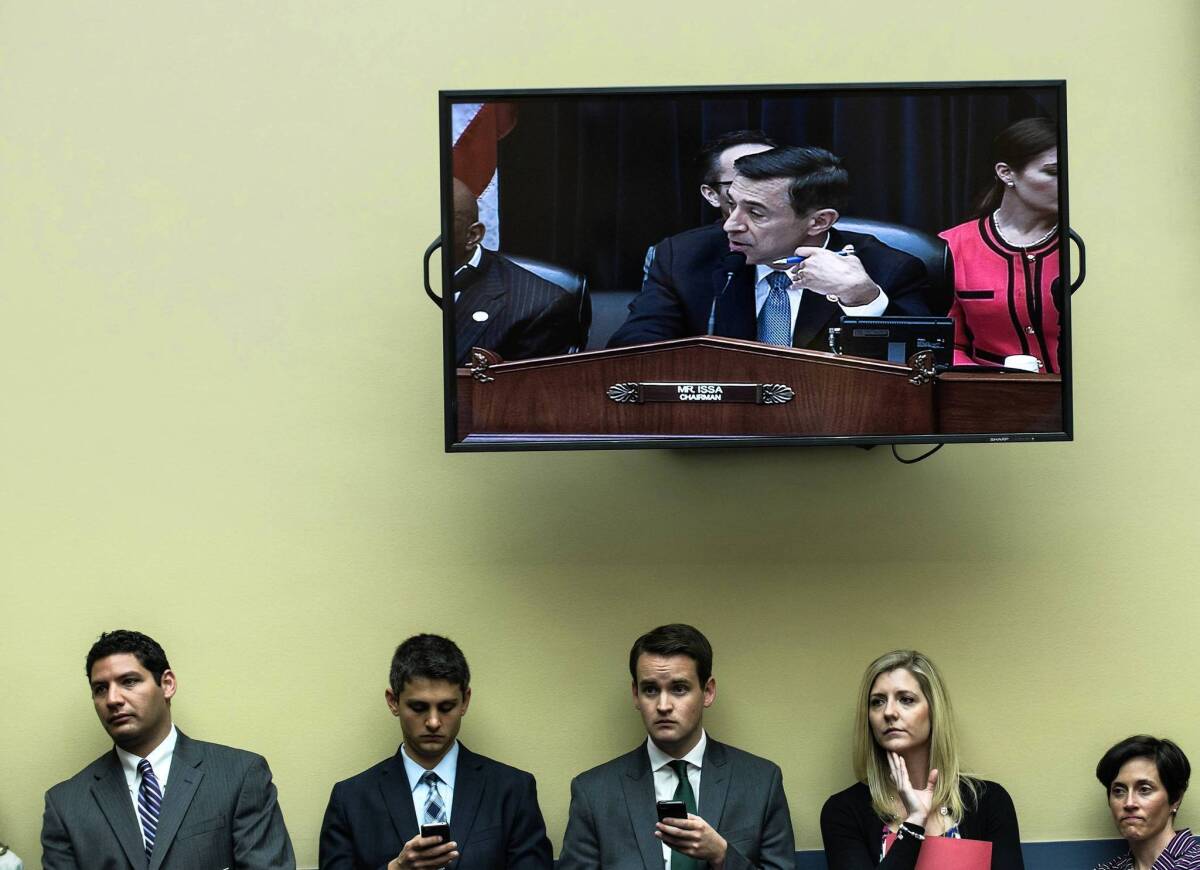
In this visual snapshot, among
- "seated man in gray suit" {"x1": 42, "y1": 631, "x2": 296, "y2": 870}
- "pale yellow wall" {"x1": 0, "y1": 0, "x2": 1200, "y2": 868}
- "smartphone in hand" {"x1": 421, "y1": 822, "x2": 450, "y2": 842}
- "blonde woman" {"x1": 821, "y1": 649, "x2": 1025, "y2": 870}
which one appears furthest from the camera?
"pale yellow wall" {"x1": 0, "y1": 0, "x2": 1200, "y2": 868}

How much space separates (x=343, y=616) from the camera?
4.47m

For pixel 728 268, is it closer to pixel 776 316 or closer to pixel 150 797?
pixel 776 316

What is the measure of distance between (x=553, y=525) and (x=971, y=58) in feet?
6.13

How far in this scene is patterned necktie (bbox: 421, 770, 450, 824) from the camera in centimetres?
420

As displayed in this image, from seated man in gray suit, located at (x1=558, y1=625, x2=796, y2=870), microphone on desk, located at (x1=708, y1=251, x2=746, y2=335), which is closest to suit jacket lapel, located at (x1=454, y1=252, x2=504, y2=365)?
microphone on desk, located at (x1=708, y1=251, x2=746, y2=335)

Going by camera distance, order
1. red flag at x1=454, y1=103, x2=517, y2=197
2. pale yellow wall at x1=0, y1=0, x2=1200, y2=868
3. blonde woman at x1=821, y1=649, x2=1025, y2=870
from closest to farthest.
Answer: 1. red flag at x1=454, y1=103, x2=517, y2=197
2. blonde woman at x1=821, y1=649, x2=1025, y2=870
3. pale yellow wall at x1=0, y1=0, x2=1200, y2=868

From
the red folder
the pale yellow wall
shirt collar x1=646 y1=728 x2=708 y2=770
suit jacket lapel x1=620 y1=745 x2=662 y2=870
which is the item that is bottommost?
the red folder

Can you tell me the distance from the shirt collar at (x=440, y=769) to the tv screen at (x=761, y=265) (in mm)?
952

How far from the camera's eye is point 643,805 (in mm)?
4172

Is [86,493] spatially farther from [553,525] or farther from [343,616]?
[553,525]

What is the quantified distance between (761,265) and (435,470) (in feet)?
3.85

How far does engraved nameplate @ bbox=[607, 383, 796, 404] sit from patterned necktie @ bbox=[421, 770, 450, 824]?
1.19 metres

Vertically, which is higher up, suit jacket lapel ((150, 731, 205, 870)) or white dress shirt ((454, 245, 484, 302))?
white dress shirt ((454, 245, 484, 302))

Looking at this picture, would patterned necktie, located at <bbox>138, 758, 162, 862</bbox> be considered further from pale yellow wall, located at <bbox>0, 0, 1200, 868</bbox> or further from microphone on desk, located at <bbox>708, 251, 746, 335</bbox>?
microphone on desk, located at <bbox>708, 251, 746, 335</bbox>
